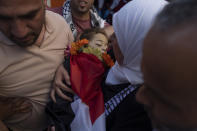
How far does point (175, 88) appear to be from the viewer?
0.62 m

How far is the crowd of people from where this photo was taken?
68 centimetres

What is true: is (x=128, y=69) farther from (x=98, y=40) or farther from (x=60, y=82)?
(x=98, y=40)

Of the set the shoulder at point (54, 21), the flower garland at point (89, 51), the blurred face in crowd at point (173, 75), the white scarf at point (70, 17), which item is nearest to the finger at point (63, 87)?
the flower garland at point (89, 51)

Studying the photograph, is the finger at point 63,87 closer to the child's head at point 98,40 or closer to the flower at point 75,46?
the flower at point 75,46

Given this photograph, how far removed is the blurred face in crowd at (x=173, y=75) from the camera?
0.57 m

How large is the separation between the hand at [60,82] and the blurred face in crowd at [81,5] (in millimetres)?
1782

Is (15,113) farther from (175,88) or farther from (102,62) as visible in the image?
(175,88)

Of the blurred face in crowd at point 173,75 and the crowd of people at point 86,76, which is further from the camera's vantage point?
the crowd of people at point 86,76

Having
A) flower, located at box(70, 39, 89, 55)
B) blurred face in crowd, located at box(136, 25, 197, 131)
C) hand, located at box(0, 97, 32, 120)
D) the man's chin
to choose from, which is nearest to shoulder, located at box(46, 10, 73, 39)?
flower, located at box(70, 39, 89, 55)

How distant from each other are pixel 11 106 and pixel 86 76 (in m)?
0.66

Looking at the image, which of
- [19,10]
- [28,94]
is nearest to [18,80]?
[28,94]

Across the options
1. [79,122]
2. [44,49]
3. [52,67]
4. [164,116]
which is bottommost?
[79,122]

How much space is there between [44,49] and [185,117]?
118 cm

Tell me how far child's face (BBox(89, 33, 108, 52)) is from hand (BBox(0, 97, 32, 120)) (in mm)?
892
